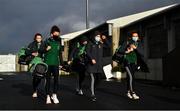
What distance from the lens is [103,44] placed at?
11.8 m

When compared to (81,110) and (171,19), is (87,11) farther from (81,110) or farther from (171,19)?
(81,110)

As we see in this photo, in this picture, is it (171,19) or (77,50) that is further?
(171,19)

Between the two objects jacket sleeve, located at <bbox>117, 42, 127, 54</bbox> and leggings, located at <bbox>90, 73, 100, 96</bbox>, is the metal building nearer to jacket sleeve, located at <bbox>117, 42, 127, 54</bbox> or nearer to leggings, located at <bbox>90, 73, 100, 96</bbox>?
jacket sleeve, located at <bbox>117, 42, 127, 54</bbox>

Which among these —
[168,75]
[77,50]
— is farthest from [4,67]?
[77,50]

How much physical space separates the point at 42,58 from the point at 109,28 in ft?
59.1

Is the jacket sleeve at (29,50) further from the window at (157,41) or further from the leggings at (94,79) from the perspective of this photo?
the window at (157,41)

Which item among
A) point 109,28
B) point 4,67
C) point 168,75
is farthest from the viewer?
point 4,67

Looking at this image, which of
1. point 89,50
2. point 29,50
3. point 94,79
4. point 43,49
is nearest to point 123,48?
point 89,50

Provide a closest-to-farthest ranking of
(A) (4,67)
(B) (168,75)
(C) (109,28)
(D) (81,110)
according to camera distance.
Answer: (D) (81,110) → (B) (168,75) → (C) (109,28) → (A) (4,67)

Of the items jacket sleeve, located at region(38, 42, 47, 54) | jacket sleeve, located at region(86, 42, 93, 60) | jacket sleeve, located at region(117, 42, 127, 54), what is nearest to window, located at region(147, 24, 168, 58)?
jacket sleeve, located at region(117, 42, 127, 54)

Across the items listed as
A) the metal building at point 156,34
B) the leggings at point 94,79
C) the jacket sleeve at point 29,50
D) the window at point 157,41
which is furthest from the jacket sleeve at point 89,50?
the window at point 157,41

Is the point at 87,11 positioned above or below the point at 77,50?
above

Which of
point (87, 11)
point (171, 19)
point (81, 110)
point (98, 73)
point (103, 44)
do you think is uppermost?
point (87, 11)

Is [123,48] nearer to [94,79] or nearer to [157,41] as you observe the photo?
[94,79]
